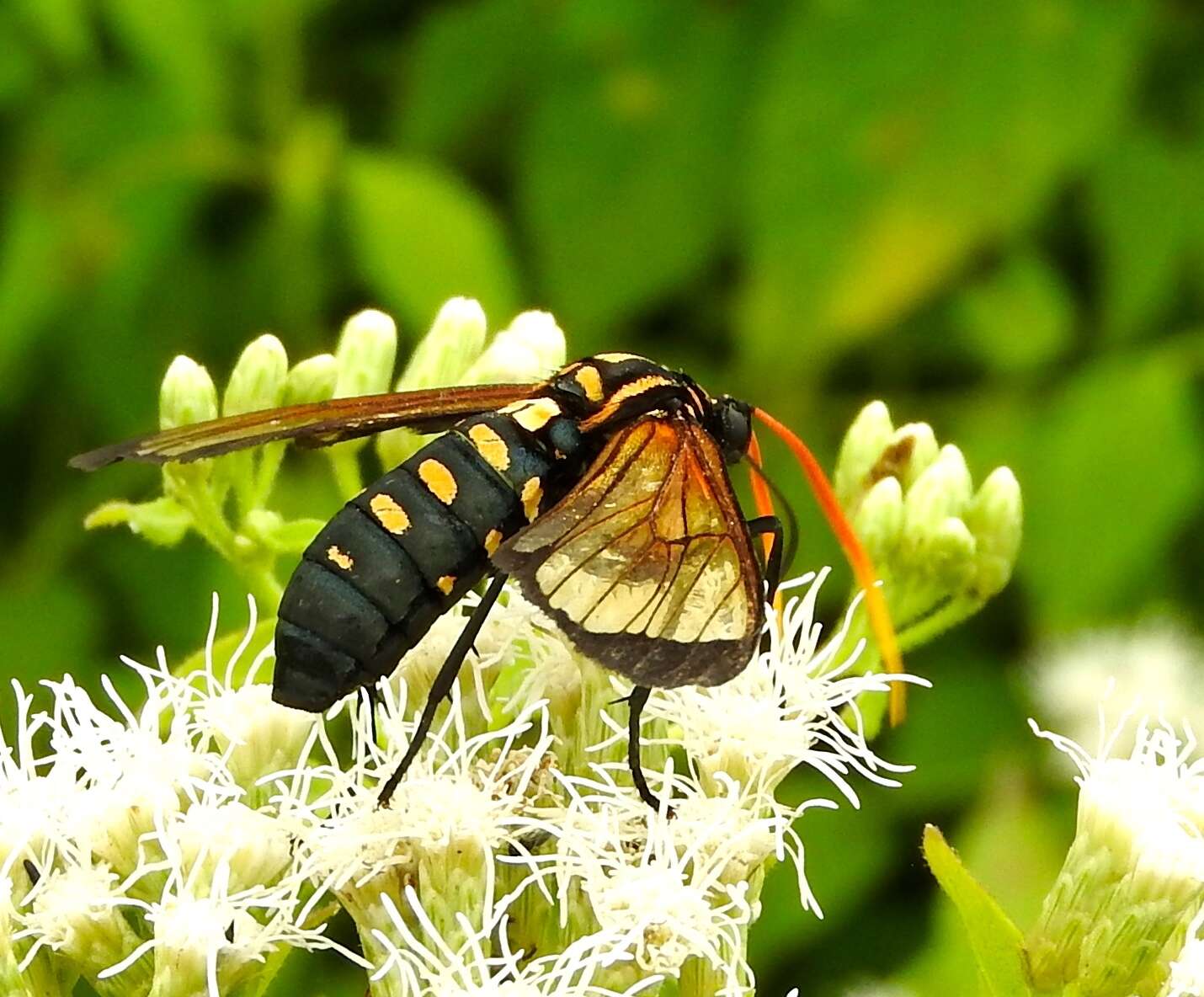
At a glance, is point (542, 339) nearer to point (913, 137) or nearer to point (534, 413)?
point (534, 413)

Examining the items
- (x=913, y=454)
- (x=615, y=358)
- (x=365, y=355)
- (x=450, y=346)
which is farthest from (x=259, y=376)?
(x=913, y=454)

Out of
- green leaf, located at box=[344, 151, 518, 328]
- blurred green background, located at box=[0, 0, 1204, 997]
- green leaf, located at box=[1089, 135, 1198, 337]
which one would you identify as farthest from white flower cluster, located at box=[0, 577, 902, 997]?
green leaf, located at box=[1089, 135, 1198, 337]

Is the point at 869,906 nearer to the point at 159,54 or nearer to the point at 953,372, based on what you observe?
the point at 953,372

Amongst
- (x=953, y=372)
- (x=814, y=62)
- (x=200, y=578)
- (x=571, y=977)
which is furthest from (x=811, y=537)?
(x=571, y=977)

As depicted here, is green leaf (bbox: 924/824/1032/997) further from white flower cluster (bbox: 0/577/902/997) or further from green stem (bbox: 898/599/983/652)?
green stem (bbox: 898/599/983/652)

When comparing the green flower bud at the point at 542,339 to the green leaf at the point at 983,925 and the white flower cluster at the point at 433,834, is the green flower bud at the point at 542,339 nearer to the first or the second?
the white flower cluster at the point at 433,834
